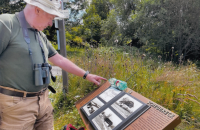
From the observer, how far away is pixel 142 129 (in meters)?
1.37

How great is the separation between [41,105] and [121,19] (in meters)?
13.8

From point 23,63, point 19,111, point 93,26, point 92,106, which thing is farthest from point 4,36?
point 93,26

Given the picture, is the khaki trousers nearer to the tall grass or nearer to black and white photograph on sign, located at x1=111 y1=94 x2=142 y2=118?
black and white photograph on sign, located at x1=111 y1=94 x2=142 y2=118

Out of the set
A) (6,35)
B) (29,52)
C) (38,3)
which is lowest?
(29,52)

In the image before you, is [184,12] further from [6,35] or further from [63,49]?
[6,35]

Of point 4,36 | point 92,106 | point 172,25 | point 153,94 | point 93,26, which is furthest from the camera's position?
point 93,26

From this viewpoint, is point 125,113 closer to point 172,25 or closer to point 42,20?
point 42,20

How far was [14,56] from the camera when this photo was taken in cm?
133

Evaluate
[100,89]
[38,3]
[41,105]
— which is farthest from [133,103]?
[38,3]

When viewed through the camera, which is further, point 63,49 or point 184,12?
point 184,12

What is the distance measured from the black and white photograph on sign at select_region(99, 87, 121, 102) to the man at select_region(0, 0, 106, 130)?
808mm

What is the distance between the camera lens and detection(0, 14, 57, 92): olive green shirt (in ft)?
4.17

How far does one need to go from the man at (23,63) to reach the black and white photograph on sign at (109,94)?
0.81m

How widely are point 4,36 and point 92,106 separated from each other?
1.31 m
